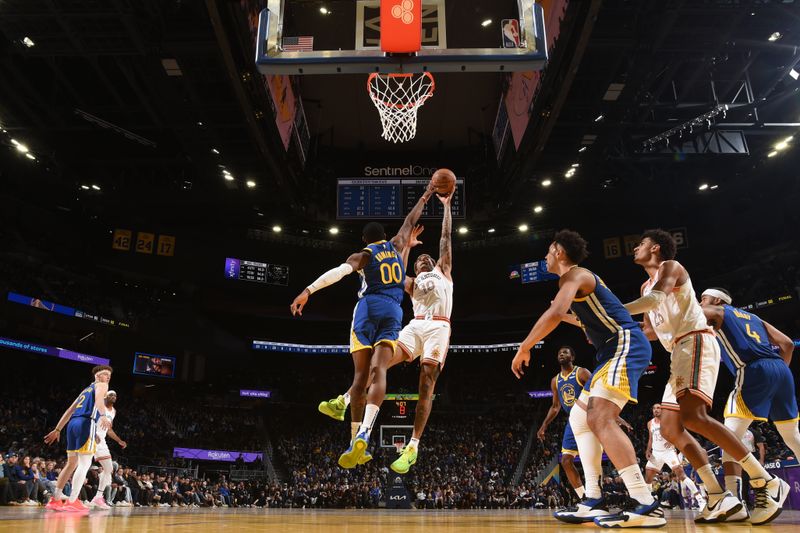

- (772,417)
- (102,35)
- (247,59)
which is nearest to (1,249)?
(102,35)

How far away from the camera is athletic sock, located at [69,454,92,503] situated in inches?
331

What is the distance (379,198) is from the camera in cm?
1570

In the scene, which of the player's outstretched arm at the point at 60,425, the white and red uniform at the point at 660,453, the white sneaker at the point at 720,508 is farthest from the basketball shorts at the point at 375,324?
the white and red uniform at the point at 660,453

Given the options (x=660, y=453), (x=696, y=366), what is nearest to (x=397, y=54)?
(x=696, y=366)

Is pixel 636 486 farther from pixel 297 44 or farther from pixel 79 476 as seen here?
pixel 79 476

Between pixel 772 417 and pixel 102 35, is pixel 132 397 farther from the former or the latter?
pixel 772 417

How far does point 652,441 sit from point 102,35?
12.3m

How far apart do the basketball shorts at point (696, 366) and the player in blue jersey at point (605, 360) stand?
0.59m

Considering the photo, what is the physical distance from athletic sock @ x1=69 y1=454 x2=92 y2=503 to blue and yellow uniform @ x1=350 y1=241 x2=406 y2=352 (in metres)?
5.53

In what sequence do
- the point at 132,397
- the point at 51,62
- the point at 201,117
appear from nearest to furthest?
the point at 51,62 < the point at 201,117 < the point at 132,397

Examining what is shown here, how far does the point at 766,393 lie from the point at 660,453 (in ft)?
17.0

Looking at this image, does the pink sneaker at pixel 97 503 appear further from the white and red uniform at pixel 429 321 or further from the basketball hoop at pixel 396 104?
the basketball hoop at pixel 396 104

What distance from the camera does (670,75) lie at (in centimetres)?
1296

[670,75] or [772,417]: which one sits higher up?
[670,75]
